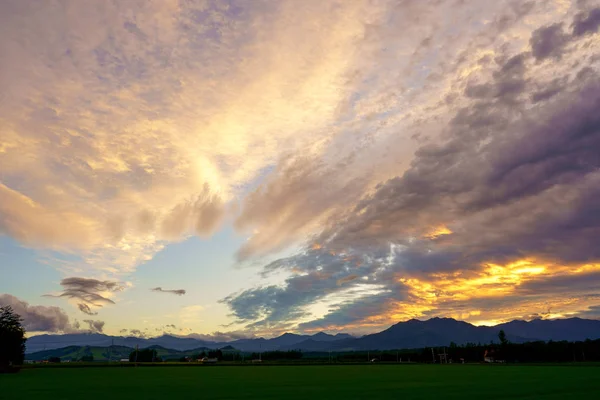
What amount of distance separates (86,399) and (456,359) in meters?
161

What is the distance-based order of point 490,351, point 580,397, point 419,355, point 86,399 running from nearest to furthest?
point 580,397 → point 86,399 → point 490,351 → point 419,355

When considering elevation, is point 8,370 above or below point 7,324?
below

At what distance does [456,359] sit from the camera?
163750 mm

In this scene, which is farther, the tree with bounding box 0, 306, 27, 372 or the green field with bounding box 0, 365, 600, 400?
the tree with bounding box 0, 306, 27, 372

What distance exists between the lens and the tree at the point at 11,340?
87.8m

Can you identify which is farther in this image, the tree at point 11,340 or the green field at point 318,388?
the tree at point 11,340

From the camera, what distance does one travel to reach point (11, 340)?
9244 cm

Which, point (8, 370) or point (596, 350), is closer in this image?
point (8, 370)

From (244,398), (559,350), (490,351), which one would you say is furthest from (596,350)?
(244,398)

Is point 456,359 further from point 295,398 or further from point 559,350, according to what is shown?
point 295,398

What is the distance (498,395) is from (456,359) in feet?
496

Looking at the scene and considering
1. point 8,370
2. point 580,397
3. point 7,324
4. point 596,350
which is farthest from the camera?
point 596,350

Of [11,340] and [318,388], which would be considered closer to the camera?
[318,388]

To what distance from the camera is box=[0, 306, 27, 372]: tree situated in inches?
3457
